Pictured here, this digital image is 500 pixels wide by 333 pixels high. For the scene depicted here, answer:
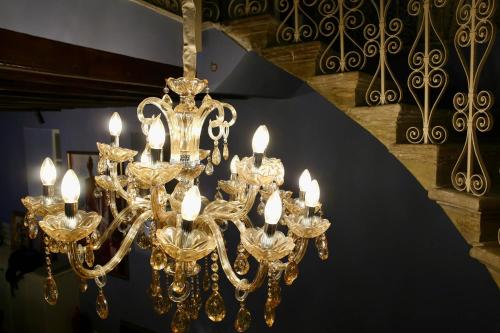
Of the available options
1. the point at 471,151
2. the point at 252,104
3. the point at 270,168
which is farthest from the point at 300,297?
the point at 270,168

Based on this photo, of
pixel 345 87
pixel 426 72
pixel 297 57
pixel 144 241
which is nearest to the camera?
pixel 144 241

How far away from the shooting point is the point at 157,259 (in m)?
1.10

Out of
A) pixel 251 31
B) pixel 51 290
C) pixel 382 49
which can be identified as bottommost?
pixel 51 290

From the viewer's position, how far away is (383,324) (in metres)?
2.96

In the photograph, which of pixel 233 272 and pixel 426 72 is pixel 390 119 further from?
pixel 233 272

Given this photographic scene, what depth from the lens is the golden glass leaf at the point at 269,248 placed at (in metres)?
0.90

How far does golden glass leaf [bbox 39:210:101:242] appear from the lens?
939 millimetres

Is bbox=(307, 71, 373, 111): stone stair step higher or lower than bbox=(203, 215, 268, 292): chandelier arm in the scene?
higher

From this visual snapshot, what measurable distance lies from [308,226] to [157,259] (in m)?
0.48

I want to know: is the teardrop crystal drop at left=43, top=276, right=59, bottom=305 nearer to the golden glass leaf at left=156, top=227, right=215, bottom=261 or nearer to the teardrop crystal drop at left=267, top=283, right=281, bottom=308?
the golden glass leaf at left=156, top=227, right=215, bottom=261

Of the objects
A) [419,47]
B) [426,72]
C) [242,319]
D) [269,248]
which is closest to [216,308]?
[242,319]

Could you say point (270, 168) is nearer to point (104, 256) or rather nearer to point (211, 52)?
point (211, 52)

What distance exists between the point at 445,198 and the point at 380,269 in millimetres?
1365

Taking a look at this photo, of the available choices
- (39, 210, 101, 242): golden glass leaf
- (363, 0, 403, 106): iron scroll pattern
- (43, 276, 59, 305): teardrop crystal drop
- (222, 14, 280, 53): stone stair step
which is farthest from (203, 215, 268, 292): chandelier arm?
(222, 14, 280, 53): stone stair step
